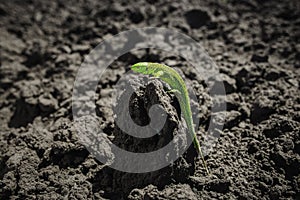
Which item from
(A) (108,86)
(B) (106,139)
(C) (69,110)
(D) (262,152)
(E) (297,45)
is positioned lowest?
(D) (262,152)

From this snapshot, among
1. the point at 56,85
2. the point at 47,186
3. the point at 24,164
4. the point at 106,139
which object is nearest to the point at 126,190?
the point at 106,139

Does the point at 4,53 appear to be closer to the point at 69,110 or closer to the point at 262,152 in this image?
the point at 69,110

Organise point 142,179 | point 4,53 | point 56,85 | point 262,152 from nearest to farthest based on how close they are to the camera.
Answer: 1. point 142,179
2. point 262,152
3. point 56,85
4. point 4,53
